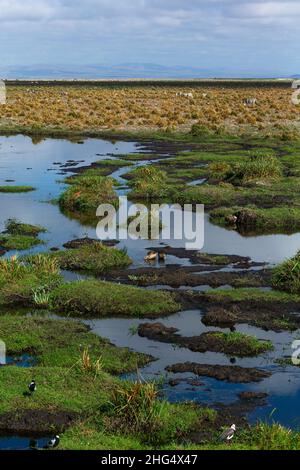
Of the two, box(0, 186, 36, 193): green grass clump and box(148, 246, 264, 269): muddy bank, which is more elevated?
box(0, 186, 36, 193): green grass clump

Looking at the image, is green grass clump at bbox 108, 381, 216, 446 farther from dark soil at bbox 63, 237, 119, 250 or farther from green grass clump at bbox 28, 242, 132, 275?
dark soil at bbox 63, 237, 119, 250

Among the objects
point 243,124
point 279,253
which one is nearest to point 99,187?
point 279,253

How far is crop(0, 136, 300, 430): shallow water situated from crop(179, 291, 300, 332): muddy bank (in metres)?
0.34

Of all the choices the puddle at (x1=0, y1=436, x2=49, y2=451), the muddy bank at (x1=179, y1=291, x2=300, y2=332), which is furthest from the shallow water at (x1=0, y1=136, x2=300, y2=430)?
the muddy bank at (x1=179, y1=291, x2=300, y2=332)

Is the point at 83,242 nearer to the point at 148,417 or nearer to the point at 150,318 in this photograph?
the point at 150,318

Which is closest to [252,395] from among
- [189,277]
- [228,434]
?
[228,434]

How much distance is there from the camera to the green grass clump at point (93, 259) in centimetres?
2144

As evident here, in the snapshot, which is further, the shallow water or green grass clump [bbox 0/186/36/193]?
green grass clump [bbox 0/186/36/193]

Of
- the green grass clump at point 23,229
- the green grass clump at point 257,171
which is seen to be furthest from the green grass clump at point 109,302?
the green grass clump at point 257,171

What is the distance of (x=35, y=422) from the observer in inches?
486

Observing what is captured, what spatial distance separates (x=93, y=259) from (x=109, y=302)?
3.85 metres

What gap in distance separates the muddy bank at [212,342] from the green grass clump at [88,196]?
14253mm

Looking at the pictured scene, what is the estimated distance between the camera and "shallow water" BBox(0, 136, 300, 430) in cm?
1370

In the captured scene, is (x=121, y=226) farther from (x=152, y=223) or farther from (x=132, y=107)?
(x=132, y=107)
